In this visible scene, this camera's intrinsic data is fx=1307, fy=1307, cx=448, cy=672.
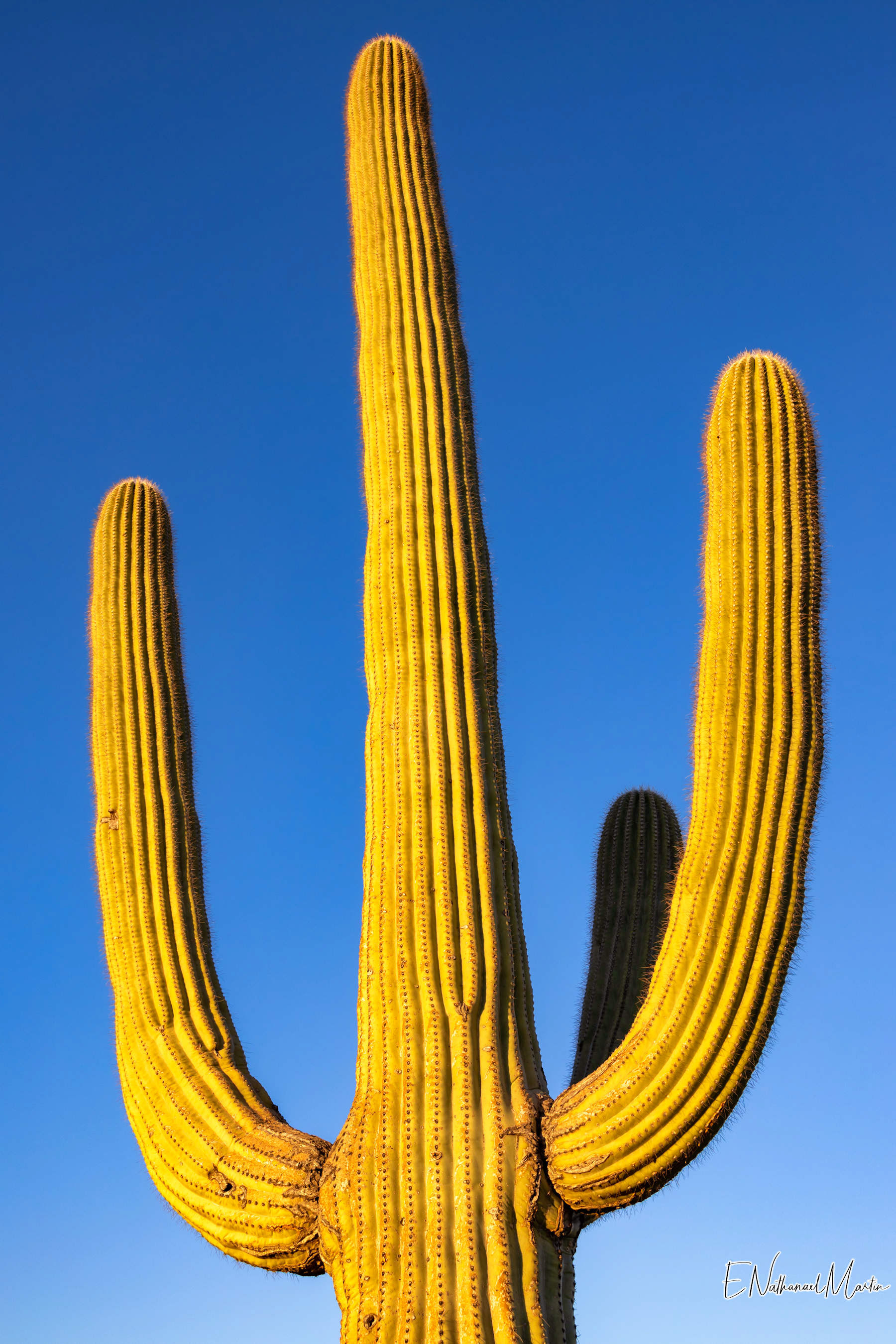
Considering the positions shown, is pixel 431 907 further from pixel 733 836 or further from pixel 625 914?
pixel 625 914

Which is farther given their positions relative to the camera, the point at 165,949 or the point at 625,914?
the point at 625,914

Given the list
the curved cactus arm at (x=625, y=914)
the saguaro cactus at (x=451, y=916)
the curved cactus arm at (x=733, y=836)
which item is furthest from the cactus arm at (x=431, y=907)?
the curved cactus arm at (x=625, y=914)

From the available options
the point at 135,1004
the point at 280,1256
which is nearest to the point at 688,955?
the point at 280,1256

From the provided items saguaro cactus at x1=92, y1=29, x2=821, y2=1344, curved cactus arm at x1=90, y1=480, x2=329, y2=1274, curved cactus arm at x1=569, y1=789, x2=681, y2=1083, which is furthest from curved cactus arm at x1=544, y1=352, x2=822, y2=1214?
curved cactus arm at x1=90, y1=480, x2=329, y2=1274

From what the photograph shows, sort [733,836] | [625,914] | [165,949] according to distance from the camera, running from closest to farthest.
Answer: [733,836] → [165,949] → [625,914]

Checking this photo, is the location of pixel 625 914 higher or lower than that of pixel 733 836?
higher

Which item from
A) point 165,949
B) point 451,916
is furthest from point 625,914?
point 165,949

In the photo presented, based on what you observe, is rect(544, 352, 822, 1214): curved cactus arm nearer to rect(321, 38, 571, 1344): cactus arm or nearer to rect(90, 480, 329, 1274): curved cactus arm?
rect(321, 38, 571, 1344): cactus arm

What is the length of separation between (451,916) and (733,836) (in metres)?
1.14

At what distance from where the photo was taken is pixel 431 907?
5.20 m

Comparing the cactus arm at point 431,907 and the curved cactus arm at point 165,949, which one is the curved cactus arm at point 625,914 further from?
the curved cactus arm at point 165,949

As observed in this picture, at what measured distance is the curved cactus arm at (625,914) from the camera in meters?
5.86

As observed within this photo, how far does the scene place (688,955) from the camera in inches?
191

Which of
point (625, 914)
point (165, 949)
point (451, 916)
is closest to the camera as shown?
point (451, 916)
